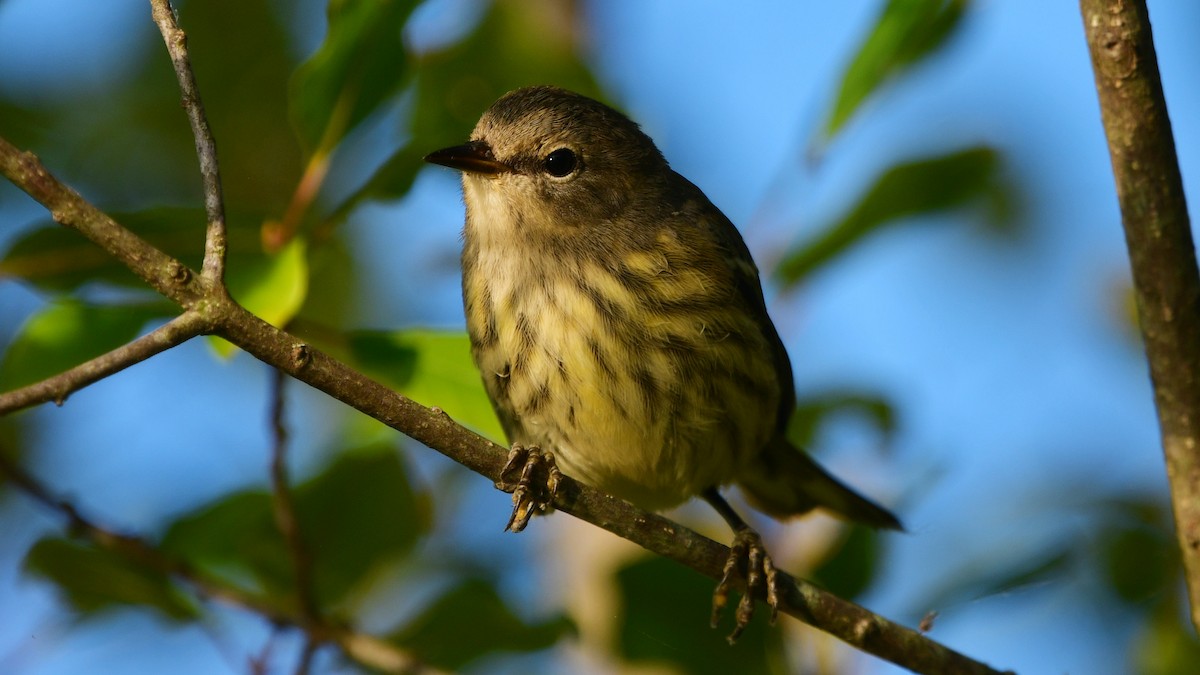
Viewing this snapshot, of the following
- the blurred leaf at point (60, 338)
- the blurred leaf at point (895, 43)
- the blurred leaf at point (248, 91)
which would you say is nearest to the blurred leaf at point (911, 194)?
the blurred leaf at point (895, 43)

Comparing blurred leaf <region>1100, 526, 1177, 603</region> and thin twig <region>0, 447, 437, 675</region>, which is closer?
thin twig <region>0, 447, 437, 675</region>

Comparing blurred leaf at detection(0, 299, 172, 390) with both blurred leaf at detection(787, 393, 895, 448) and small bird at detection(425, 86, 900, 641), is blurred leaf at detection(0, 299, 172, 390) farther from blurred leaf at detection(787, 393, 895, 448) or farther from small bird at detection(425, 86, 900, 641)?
blurred leaf at detection(787, 393, 895, 448)

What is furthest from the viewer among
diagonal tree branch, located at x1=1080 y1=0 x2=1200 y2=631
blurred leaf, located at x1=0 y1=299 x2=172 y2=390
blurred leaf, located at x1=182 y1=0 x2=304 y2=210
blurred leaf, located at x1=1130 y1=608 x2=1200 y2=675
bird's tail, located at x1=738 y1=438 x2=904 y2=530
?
blurred leaf, located at x1=182 y1=0 x2=304 y2=210

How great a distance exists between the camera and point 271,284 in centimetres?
330

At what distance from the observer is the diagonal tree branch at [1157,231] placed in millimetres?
2900

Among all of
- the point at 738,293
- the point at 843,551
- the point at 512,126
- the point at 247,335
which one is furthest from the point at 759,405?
the point at 247,335

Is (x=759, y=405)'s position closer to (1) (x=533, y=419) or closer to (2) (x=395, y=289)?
(1) (x=533, y=419)

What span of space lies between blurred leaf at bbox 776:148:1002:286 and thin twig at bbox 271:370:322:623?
5.50ft

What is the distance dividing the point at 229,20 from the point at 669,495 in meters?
2.75

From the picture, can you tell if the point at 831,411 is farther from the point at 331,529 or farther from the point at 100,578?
the point at 100,578

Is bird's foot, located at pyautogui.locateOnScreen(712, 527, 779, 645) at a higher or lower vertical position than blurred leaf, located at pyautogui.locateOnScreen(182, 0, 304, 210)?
lower

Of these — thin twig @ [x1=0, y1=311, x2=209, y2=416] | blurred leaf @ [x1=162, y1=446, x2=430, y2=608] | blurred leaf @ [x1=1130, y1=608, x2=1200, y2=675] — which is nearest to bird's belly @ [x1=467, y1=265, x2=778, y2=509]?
blurred leaf @ [x1=162, y1=446, x2=430, y2=608]

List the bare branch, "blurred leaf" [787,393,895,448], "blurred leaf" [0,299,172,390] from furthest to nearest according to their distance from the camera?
"blurred leaf" [787,393,895,448], "blurred leaf" [0,299,172,390], the bare branch

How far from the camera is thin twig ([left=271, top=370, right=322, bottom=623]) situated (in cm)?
354
